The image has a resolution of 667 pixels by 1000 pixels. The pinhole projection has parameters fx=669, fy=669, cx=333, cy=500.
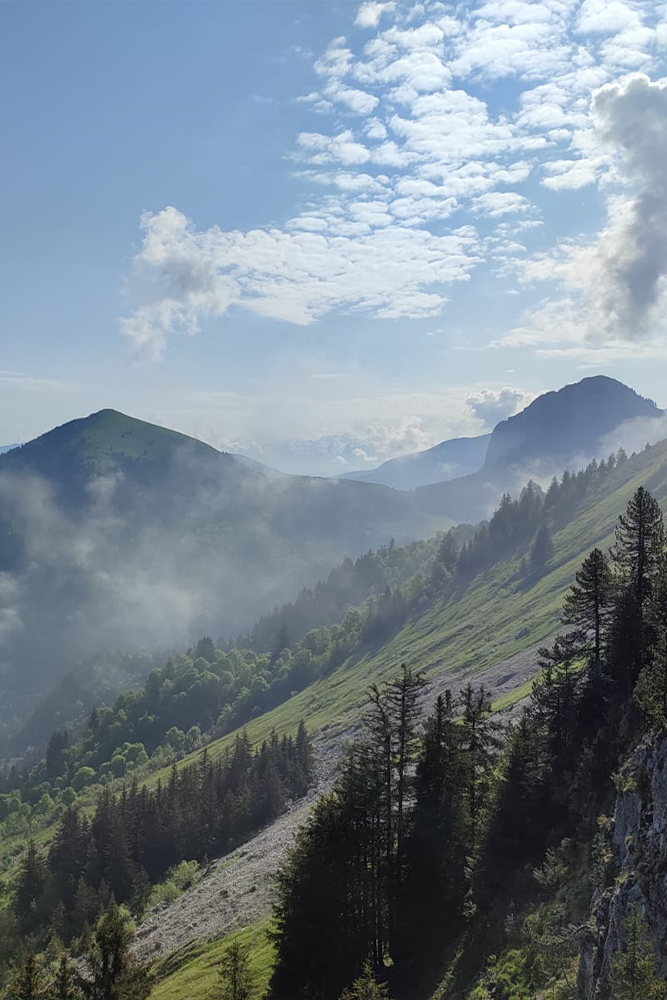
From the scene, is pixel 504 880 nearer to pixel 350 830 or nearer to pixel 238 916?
pixel 350 830

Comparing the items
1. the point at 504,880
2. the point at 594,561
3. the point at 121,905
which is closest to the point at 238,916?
the point at 121,905

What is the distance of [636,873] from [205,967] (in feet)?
183

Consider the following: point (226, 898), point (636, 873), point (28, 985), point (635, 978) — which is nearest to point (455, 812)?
point (636, 873)

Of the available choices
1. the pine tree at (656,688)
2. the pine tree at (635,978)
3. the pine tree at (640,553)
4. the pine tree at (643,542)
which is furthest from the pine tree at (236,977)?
the pine tree at (643,542)

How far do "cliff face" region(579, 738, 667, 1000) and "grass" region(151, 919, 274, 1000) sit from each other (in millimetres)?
29932

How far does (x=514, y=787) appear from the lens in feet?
160

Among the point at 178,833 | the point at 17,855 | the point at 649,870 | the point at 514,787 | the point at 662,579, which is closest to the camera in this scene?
the point at 649,870

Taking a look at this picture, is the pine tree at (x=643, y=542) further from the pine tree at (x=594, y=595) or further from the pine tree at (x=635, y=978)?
the pine tree at (x=635, y=978)

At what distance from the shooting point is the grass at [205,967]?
58812 mm

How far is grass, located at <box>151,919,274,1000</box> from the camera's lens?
58812mm

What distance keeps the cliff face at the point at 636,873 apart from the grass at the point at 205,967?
29.9 m

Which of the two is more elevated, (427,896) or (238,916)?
(427,896)

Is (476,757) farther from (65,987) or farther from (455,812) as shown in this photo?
(65,987)

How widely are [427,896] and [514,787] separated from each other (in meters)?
10.9
